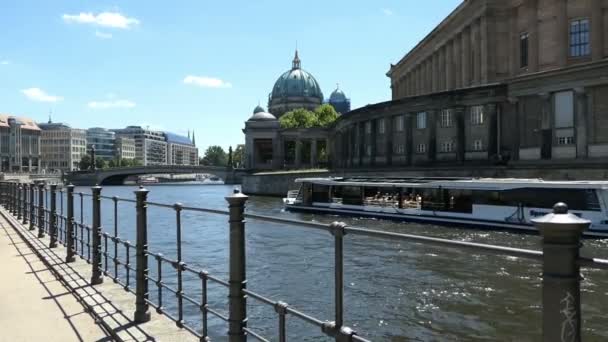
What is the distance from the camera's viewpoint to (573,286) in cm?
272

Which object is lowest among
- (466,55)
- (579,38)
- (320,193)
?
(320,193)

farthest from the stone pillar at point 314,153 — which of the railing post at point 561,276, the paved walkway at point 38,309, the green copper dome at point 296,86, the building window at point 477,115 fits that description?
the railing post at point 561,276

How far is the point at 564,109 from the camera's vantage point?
160ft

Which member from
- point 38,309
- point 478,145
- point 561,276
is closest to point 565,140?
point 478,145

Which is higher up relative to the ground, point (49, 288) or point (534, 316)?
point (49, 288)

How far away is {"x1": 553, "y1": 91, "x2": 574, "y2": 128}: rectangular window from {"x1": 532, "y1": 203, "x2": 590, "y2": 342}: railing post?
164 feet

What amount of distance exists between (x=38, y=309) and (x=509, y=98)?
51034mm

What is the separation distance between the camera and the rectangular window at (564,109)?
48094 mm

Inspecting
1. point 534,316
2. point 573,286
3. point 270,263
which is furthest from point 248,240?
point 573,286

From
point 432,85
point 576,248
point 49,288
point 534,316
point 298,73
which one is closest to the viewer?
point 576,248

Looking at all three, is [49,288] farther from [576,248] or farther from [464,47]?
[464,47]

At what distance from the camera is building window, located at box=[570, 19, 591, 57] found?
181 feet

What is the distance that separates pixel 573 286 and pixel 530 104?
2100 inches

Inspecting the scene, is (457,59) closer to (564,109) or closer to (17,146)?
(564,109)
